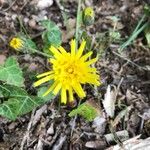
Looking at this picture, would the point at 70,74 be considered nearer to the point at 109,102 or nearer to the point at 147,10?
the point at 109,102

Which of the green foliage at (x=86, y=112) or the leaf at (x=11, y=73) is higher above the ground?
the leaf at (x=11, y=73)

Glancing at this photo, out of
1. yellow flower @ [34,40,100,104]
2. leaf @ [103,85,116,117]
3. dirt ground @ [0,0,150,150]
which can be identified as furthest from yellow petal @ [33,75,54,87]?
leaf @ [103,85,116,117]

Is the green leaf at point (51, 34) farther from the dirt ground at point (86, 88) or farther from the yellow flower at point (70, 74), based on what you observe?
the yellow flower at point (70, 74)

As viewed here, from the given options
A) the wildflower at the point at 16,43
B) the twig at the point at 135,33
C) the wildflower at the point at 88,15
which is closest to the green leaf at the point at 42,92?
the wildflower at the point at 16,43

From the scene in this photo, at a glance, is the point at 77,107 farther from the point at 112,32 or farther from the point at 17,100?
the point at 112,32

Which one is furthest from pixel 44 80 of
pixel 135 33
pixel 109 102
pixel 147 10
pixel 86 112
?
pixel 147 10

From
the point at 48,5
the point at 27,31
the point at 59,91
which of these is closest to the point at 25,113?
the point at 59,91

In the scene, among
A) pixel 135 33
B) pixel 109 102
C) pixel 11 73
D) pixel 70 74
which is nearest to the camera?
pixel 70 74
